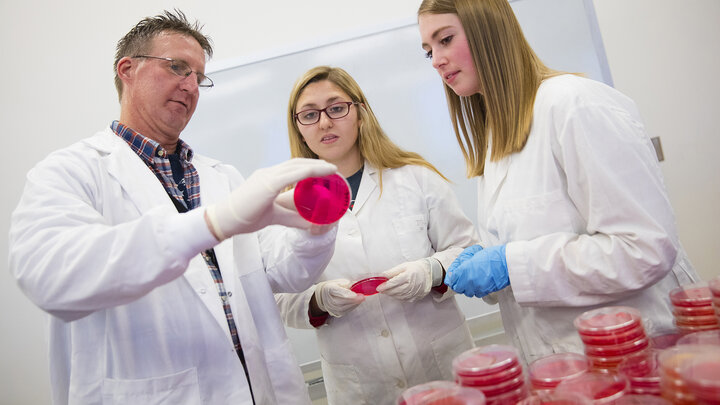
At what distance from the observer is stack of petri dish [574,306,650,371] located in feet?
2.60

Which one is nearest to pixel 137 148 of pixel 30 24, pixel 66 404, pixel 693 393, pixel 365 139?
pixel 66 404

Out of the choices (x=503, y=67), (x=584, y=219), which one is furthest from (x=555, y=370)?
(x=503, y=67)

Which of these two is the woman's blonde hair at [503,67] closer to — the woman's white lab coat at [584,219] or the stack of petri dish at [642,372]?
the woman's white lab coat at [584,219]

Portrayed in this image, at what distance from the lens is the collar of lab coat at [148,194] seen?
1.21m

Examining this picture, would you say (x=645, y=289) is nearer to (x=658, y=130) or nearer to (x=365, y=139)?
(x=365, y=139)

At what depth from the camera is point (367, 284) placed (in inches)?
61.0

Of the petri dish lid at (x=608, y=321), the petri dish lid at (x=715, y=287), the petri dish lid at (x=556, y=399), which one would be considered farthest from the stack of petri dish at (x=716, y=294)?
the petri dish lid at (x=556, y=399)

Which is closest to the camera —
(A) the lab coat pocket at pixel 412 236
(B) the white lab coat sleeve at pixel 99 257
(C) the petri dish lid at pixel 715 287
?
(C) the petri dish lid at pixel 715 287

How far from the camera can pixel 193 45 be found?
4.94 ft

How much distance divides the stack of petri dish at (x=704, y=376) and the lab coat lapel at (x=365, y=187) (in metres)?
1.27

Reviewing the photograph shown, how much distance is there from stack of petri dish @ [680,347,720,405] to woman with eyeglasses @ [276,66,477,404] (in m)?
0.93

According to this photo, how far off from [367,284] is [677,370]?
100 centimetres

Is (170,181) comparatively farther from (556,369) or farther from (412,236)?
(556,369)

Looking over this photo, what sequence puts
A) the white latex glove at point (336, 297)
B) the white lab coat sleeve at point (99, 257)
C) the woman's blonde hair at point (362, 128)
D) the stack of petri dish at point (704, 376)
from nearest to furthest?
1. the stack of petri dish at point (704, 376)
2. the white lab coat sleeve at point (99, 257)
3. the white latex glove at point (336, 297)
4. the woman's blonde hair at point (362, 128)
